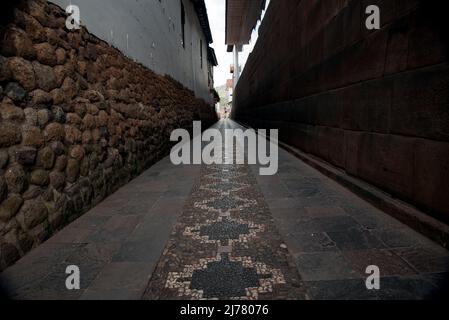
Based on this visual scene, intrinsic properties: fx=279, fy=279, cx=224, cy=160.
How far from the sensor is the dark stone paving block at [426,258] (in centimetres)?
184

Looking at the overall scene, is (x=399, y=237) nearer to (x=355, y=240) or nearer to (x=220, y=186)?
(x=355, y=240)

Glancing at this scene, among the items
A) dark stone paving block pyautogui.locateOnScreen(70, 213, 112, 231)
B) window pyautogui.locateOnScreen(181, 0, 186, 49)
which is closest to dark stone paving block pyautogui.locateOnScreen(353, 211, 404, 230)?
dark stone paving block pyautogui.locateOnScreen(70, 213, 112, 231)

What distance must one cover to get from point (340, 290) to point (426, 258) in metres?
0.79

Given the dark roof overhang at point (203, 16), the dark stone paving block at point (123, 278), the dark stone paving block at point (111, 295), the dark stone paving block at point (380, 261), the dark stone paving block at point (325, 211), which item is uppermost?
the dark roof overhang at point (203, 16)

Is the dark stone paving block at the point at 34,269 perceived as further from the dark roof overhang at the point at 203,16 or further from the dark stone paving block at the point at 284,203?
the dark roof overhang at the point at 203,16

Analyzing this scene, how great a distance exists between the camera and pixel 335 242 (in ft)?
7.39

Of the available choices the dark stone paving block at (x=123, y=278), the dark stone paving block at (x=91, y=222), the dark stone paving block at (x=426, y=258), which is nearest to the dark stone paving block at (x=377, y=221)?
the dark stone paving block at (x=426, y=258)

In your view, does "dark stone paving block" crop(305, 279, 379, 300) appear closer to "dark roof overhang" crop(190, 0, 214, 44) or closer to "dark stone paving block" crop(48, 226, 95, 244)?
"dark stone paving block" crop(48, 226, 95, 244)

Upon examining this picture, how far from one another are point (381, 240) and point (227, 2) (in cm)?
2273

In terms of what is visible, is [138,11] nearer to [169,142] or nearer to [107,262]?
[169,142]

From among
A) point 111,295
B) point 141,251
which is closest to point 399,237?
point 141,251

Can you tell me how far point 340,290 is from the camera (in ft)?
5.45

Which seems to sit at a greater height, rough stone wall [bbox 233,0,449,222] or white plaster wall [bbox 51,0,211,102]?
white plaster wall [bbox 51,0,211,102]

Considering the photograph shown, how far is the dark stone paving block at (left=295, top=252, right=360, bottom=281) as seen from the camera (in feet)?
5.91
